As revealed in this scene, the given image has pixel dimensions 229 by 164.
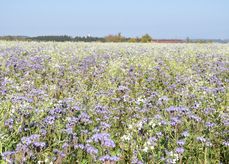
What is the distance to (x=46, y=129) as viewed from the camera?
4.52 metres

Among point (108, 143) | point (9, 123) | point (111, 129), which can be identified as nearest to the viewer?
point (108, 143)

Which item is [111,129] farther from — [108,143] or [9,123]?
[108,143]

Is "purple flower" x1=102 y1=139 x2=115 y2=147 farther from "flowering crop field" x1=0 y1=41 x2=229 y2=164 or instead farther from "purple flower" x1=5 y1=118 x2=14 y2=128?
"purple flower" x1=5 y1=118 x2=14 y2=128

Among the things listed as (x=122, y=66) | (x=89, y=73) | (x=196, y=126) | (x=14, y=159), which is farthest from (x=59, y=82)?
(x=14, y=159)

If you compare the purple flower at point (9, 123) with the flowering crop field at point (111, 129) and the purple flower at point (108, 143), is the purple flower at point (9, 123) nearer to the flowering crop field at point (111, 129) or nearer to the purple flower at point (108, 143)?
the flowering crop field at point (111, 129)

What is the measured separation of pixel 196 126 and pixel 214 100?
5.54ft

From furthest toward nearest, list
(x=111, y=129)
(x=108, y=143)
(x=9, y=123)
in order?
1. (x=111, y=129)
2. (x=9, y=123)
3. (x=108, y=143)

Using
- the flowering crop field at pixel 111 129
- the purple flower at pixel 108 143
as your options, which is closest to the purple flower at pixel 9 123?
the flowering crop field at pixel 111 129

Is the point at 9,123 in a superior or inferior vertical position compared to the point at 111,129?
superior

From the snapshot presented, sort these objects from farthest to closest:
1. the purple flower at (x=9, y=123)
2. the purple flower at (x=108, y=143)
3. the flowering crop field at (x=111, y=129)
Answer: the purple flower at (x=9, y=123)
the flowering crop field at (x=111, y=129)
the purple flower at (x=108, y=143)

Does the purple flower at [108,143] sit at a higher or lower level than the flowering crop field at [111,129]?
higher

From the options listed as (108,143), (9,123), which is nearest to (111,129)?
(9,123)

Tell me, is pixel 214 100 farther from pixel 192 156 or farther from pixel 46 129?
pixel 46 129

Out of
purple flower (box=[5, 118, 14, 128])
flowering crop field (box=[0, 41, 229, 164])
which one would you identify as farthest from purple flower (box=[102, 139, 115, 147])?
purple flower (box=[5, 118, 14, 128])
